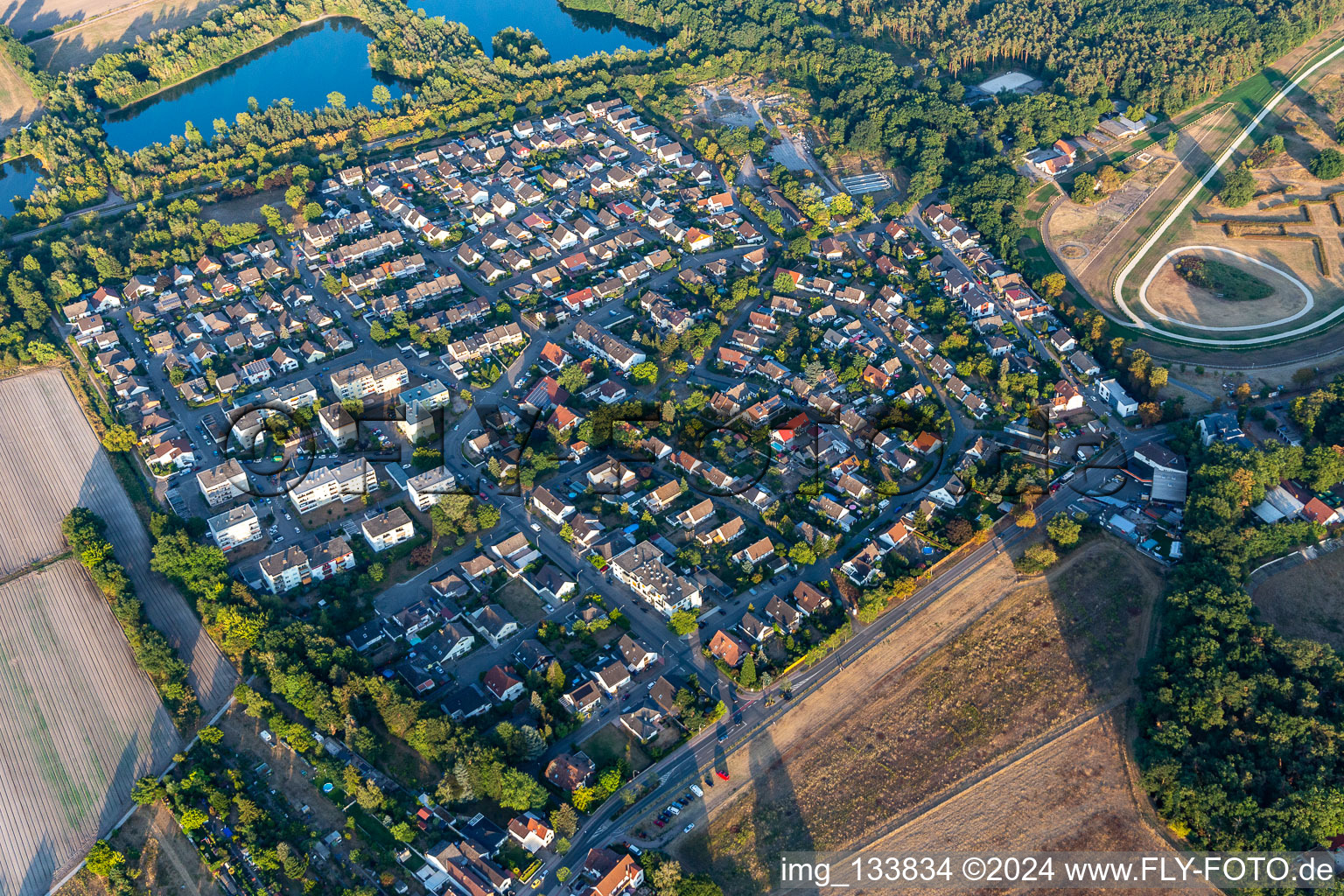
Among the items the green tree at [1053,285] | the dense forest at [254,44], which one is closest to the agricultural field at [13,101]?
the dense forest at [254,44]

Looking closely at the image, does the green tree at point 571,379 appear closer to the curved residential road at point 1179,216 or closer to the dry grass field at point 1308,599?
the curved residential road at point 1179,216

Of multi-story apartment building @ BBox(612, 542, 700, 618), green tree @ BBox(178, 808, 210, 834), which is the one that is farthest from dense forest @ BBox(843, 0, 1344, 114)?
green tree @ BBox(178, 808, 210, 834)

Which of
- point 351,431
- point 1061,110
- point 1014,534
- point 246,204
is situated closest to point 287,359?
point 351,431

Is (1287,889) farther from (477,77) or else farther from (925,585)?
(477,77)

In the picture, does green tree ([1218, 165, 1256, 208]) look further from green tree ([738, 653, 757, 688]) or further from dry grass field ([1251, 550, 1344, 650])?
green tree ([738, 653, 757, 688])

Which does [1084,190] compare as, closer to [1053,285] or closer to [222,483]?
[1053,285]

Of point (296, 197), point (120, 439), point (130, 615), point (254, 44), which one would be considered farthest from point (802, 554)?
point (254, 44)
